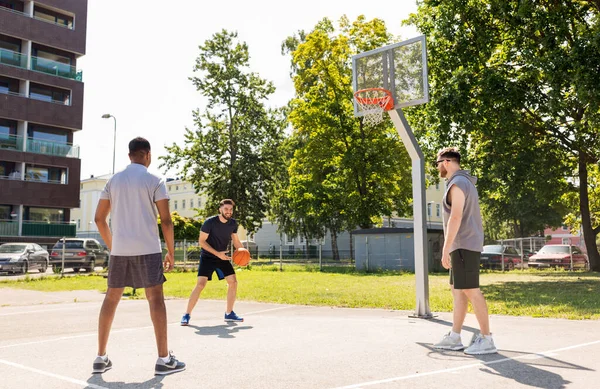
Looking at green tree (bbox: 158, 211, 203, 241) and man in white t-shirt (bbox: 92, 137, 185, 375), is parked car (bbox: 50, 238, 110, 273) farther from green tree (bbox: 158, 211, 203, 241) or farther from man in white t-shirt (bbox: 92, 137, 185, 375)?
green tree (bbox: 158, 211, 203, 241)

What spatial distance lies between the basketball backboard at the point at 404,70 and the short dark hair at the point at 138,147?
5313 mm

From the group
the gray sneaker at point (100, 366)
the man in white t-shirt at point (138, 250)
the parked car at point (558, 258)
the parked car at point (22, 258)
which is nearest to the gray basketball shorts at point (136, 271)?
the man in white t-shirt at point (138, 250)

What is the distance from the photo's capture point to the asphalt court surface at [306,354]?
4.70 metres

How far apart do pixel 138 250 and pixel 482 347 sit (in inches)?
144

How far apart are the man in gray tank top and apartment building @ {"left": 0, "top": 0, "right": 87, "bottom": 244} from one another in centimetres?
3844

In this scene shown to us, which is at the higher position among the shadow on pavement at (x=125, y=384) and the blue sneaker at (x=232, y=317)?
the shadow on pavement at (x=125, y=384)

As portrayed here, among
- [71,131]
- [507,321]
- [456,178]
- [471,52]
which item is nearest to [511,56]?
[471,52]

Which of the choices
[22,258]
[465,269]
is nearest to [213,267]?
[465,269]

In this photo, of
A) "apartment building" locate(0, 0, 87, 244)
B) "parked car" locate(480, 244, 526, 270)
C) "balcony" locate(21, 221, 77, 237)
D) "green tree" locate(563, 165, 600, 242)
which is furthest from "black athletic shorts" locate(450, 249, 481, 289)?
"balcony" locate(21, 221, 77, 237)

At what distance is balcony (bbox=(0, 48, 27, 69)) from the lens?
127 feet

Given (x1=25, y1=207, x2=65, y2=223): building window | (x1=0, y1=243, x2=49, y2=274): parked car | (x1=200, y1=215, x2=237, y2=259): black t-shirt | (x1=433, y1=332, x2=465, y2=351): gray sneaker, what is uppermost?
(x1=25, y1=207, x2=65, y2=223): building window

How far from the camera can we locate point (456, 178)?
6113 millimetres

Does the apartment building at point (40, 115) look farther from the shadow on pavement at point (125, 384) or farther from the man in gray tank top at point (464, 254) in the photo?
the man in gray tank top at point (464, 254)

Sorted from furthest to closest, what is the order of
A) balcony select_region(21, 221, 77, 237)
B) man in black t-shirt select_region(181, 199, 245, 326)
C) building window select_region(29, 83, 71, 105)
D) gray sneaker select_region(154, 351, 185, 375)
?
building window select_region(29, 83, 71, 105), balcony select_region(21, 221, 77, 237), man in black t-shirt select_region(181, 199, 245, 326), gray sneaker select_region(154, 351, 185, 375)
